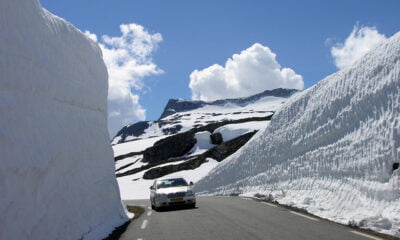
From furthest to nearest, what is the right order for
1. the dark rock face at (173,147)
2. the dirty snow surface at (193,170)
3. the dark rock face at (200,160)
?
the dark rock face at (173,147) → the dark rock face at (200,160) → the dirty snow surface at (193,170)

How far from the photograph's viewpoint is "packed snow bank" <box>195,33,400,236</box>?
1075 cm

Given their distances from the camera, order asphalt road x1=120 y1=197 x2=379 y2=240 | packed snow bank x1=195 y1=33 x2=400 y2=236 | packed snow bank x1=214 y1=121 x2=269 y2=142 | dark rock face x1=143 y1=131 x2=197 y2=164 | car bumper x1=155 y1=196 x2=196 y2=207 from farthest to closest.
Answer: packed snow bank x1=214 y1=121 x2=269 y2=142
dark rock face x1=143 y1=131 x2=197 y2=164
car bumper x1=155 y1=196 x2=196 y2=207
packed snow bank x1=195 y1=33 x2=400 y2=236
asphalt road x1=120 y1=197 x2=379 y2=240

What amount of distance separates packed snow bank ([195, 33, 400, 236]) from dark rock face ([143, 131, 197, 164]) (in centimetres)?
4223

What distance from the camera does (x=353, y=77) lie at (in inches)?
614

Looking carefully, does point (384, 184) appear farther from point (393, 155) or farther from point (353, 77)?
point (353, 77)

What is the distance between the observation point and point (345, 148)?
14094mm

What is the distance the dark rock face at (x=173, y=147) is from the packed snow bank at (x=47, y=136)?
2044 inches

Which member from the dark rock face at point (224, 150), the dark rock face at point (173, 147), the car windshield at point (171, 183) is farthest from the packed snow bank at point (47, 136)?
the dark rock face at point (173, 147)

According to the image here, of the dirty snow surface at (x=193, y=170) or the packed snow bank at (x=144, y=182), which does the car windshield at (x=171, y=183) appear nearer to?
the dirty snow surface at (x=193, y=170)

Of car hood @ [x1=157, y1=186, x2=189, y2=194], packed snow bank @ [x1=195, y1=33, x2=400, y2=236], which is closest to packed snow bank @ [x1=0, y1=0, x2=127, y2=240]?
car hood @ [x1=157, y1=186, x2=189, y2=194]

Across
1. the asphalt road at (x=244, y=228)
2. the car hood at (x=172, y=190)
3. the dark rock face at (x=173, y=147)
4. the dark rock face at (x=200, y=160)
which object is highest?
the dark rock face at (x=173, y=147)

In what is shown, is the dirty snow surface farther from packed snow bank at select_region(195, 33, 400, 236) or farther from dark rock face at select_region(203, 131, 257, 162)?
packed snow bank at select_region(195, 33, 400, 236)

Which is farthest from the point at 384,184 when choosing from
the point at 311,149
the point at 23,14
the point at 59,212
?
the point at 23,14

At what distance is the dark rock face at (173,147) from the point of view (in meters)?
65.3
